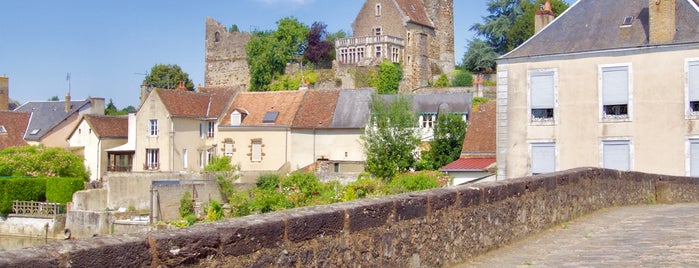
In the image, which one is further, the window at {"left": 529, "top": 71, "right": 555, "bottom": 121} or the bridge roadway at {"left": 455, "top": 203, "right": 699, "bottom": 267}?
the window at {"left": 529, "top": 71, "right": 555, "bottom": 121}

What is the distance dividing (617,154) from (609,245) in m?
18.2

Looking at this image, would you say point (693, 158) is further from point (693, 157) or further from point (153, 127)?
point (153, 127)

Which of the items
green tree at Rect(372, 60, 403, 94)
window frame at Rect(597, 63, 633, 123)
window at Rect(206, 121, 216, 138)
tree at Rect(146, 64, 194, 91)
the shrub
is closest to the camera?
window frame at Rect(597, 63, 633, 123)

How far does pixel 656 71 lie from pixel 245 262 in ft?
77.3

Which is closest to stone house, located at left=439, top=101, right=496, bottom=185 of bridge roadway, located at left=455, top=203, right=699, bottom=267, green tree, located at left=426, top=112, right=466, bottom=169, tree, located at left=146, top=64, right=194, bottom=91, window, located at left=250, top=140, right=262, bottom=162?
green tree, located at left=426, top=112, right=466, bottom=169

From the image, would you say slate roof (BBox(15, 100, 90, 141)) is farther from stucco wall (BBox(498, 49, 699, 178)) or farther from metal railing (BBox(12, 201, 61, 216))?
stucco wall (BBox(498, 49, 699, 178))

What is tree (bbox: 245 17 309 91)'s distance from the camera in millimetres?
67562

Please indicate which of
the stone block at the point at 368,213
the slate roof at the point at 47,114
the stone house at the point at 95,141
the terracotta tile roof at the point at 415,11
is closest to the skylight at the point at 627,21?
the stone block at the point at 368,213

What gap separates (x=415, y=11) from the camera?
67.8 meters

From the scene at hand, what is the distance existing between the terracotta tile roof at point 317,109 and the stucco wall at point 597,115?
1920 cm

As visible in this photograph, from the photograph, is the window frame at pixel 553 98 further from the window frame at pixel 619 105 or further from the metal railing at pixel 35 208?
the metal railing at pixel 35 208

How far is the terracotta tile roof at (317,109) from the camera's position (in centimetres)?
4691

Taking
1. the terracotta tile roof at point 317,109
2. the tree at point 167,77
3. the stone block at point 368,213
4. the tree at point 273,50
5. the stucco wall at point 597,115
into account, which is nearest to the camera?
the stone block at point 368,213

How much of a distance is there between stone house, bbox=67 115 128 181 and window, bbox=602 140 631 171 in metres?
33.0
